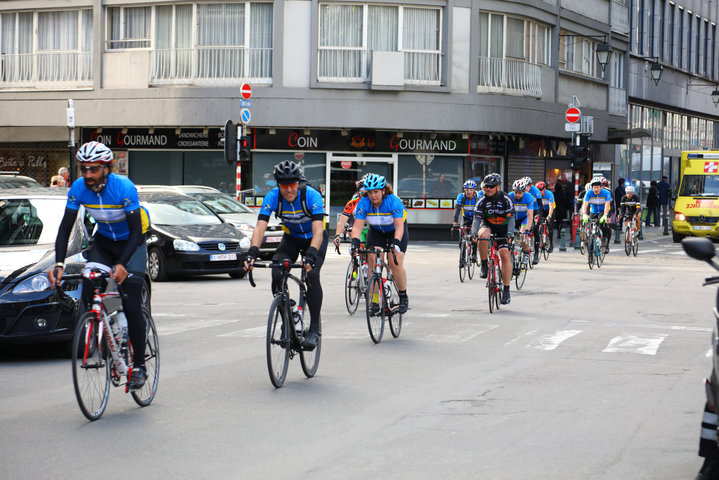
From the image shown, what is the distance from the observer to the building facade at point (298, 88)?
34250 mm

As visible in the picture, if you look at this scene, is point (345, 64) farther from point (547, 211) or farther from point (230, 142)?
point (547, 211)

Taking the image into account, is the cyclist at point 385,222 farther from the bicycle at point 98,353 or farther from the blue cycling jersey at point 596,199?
the blue cycling jersey at point 596,199

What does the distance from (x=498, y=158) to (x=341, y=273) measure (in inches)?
640

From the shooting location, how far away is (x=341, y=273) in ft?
72.9

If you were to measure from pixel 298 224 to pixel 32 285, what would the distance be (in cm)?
257

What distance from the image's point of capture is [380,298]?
11.9 m

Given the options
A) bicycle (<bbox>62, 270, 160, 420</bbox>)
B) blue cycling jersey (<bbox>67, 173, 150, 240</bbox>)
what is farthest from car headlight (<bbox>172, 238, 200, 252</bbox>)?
blue cycling jersey (<bbox>67, 173, 150, 240</bbox>)

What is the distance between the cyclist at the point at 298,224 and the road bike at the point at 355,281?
5.31 m

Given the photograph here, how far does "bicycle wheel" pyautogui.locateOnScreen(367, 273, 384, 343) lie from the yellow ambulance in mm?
25863

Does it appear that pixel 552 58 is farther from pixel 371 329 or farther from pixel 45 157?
pixel 371 329

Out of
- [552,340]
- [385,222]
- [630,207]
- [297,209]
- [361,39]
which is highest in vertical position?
[361,39]

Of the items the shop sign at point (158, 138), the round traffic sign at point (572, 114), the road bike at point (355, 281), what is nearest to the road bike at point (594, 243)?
the round traffic sign at point (572, 114)

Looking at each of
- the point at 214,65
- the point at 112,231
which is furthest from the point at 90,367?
the point at 214,65

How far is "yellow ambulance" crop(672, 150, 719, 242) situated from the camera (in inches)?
1411
